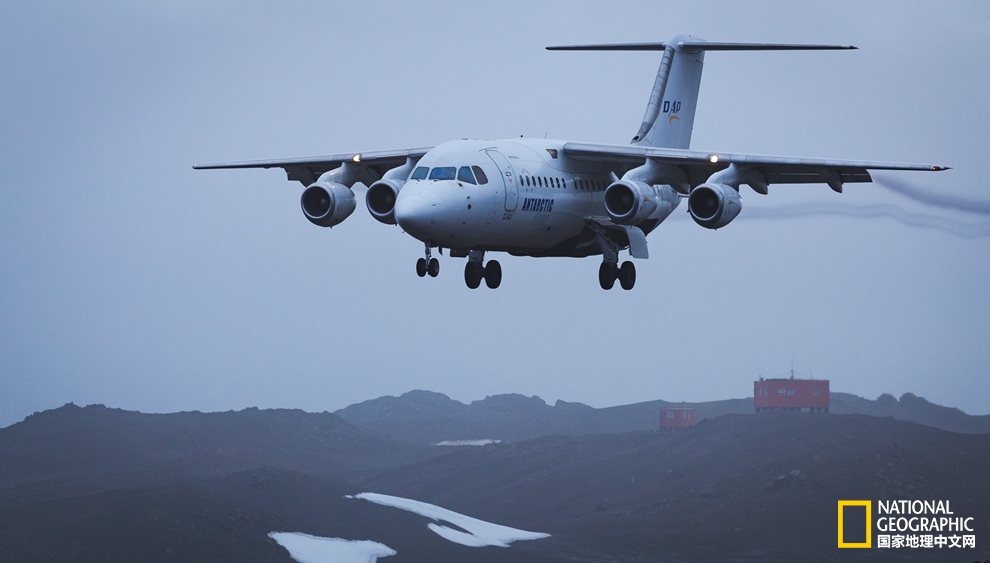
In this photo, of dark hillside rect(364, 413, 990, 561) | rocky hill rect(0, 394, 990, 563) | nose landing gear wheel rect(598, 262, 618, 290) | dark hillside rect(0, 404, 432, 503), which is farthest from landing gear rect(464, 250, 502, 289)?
dark hillside rect(0, 404, 432, 503)

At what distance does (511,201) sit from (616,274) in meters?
5.01

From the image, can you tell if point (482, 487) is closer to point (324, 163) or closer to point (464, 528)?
point (464, 528)

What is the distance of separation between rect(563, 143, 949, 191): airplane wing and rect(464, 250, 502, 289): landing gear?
298 cm

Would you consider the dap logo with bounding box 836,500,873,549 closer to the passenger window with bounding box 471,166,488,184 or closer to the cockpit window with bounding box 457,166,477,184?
the passenger window with bounding box 471,166,488,184

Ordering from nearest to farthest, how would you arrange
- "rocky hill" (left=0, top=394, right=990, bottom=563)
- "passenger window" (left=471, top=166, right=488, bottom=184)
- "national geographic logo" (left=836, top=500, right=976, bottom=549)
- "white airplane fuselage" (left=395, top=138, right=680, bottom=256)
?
"white airplane fuselage" (left=395, top=138, right=680, bottom=256) → "passenger window" (left=471, top=166, right=488, bottom=184) → "rocky hill" (left=0, top=394, right=990, bottom=563) → "national geographic logo" (left=836, top=500, right=976, bottom=549)

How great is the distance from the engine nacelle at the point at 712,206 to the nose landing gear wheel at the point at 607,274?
367cm

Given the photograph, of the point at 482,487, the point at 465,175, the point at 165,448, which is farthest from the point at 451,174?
the point at 165,448

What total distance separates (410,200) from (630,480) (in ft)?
388

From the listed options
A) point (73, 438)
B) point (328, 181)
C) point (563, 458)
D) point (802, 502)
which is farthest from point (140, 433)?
point (328, 181)

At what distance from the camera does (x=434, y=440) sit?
190 metres

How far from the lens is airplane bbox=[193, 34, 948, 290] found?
89.2 ft

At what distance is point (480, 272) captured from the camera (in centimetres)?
3175

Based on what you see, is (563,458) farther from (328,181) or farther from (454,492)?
(328,181)

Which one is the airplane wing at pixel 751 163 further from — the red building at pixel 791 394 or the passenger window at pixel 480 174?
the red building at pixel 791 394
